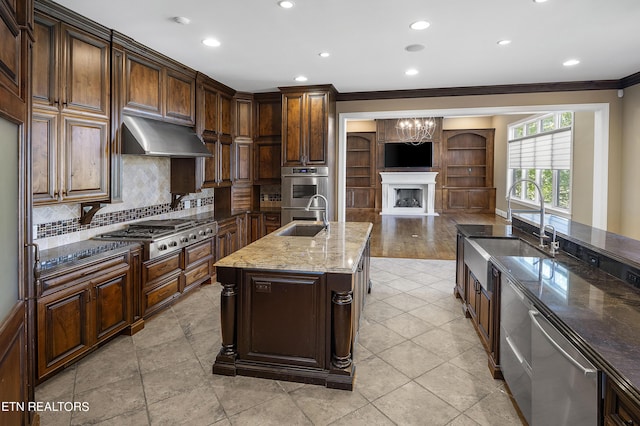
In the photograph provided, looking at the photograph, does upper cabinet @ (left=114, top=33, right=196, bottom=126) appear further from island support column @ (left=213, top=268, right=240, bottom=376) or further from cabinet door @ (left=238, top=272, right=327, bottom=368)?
A: cabinet door @ (left=238, top=272, right=327, bottom=368)

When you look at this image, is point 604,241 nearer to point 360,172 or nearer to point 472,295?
point 472,295

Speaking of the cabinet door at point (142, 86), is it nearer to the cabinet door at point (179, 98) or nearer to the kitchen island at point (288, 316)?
Answer: the cabinet door at point (179, 98)

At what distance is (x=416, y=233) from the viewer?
27.5 feet

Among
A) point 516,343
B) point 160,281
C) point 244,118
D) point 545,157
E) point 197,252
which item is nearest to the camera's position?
point 516,343

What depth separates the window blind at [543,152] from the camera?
22.9 ft

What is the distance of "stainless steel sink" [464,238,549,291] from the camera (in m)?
2.71

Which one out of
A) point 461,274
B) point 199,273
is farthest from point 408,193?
point 199,273

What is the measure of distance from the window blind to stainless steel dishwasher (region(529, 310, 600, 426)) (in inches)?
247

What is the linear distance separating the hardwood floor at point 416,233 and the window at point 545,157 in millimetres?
1390

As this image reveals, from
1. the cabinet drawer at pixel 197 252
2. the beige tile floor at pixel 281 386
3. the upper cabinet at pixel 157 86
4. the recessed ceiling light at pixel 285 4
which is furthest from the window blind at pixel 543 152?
the upper cabinet at pixel 157 86

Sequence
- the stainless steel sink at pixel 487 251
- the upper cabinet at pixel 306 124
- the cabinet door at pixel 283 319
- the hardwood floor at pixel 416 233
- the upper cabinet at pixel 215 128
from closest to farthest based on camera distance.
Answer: the cabinet door at pixel 283 319 < the stainless steel sink at pixel 487 251 < the upper cabinet at pixel 215 128 < the upper cabinet at pixel 306 124 < the hardwood floor at pixel 416 233

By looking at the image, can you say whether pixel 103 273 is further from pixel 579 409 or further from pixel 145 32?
pixel 579 409

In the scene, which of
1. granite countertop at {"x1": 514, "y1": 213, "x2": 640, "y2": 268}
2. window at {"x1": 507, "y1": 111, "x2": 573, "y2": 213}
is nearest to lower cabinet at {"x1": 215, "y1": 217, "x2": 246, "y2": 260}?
granite countertop at {"x1": 514, "y1": 213, "x2": 640, "y2": 268}

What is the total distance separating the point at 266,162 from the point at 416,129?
6946mm
